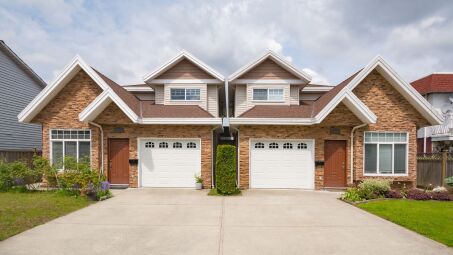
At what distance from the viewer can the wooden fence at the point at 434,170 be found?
45.1 feet

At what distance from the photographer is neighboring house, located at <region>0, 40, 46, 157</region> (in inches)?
717

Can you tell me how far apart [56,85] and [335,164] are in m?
13.5

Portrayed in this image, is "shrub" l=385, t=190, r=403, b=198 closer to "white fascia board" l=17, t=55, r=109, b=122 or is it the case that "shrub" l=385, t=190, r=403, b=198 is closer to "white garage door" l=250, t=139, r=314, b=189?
"white garage door" l=250, t=139, r=314, b=189

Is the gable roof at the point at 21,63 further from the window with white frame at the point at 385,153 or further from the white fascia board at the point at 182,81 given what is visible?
the window with white frame at the point at 385,153

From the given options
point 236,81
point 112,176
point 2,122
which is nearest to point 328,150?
point 236,81

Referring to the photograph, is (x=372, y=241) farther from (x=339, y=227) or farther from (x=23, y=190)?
(x=23, y=190)

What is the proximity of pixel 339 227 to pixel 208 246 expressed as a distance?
352 centimetres

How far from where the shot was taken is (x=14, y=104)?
19.2 metres

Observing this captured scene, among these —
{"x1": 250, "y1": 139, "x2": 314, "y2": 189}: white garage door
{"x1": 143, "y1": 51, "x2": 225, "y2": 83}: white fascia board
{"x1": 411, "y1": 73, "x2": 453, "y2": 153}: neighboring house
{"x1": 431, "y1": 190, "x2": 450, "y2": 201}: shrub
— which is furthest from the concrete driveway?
{"x1": 411, "y1": 73, "x2": 453, "y2": 153}: neighboring house

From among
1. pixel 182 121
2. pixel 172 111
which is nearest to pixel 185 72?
pixel 172 111

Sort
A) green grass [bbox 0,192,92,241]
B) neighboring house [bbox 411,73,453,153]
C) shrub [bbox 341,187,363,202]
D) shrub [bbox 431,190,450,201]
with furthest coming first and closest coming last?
neighboring house [bbox 411,73,453,153]
shrub [bbox 431,190,450,201]
shrub [bbox 341,187,363,202]
green grass [bbox 0,192,92,241]

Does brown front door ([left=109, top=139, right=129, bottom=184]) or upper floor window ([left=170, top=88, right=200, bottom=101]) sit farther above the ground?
upper floor window ([left=170, top=88, right=200, bottom=101])

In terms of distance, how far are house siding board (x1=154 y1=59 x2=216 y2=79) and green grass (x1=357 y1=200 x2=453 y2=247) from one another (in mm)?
10078

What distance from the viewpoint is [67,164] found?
11812 millimetres
